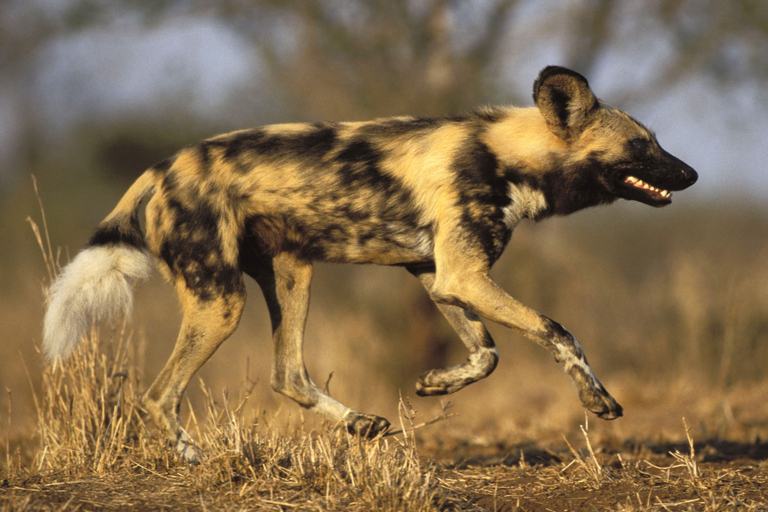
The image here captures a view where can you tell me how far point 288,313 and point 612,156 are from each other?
4.84 feet

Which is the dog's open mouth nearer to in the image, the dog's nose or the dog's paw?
the dog's nose

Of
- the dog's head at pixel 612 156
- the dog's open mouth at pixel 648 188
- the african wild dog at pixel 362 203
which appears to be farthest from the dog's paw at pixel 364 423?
the dog's open mouth at pixel 648 188

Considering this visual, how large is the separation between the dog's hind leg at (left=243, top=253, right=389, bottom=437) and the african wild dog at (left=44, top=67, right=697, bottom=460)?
0.12m

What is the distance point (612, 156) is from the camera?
3.47 m

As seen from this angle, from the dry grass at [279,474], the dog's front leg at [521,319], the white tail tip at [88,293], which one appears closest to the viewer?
the dry grass at [279,474]

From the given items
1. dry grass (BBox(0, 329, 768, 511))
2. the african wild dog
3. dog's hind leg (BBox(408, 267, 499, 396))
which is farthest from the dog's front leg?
dog's hind leg (BBox(408, 267, 499, 396))

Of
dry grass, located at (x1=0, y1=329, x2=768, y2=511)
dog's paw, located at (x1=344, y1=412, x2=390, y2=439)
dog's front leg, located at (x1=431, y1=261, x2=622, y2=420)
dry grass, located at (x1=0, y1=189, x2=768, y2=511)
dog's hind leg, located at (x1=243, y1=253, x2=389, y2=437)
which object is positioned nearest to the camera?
dry grass, located at (x1=0, y1=329, x2=768, y2=511)

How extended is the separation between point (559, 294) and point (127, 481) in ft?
19.4

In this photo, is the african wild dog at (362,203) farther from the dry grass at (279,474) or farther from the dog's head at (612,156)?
the dry grass at (279,474)

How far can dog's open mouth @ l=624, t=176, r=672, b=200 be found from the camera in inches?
138

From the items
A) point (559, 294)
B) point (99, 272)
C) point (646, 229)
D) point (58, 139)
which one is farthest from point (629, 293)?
point (58, 139)

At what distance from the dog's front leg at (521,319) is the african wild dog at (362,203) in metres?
0.01

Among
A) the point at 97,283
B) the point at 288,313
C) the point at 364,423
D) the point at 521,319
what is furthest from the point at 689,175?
the point at 97,283

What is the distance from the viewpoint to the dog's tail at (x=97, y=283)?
10.8 feet
